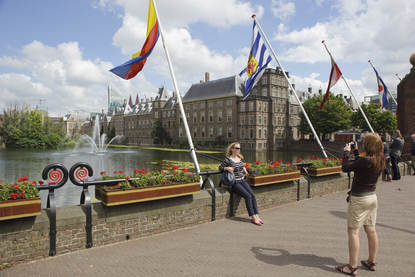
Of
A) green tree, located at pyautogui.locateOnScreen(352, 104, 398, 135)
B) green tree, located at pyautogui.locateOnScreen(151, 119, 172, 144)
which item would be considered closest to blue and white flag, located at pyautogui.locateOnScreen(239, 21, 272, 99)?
green tree, located at pyautogui.locateOnScreen(352, 104, 398, 135)

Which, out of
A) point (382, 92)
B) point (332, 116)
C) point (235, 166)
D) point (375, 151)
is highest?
point (332, 116)

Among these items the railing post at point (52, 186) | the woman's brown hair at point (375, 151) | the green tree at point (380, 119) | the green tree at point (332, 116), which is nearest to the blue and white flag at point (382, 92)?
the woman's brown hair at point (375, 151)

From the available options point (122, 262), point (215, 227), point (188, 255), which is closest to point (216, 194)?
point (215, 227)

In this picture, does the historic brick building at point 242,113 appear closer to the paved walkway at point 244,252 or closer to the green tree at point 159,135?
the green tree at point 159,135

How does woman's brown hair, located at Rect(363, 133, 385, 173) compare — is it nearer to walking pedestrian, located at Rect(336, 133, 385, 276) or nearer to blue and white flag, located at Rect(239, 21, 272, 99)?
walking pedestrian, located at Rect(336, 133, 385, 276)

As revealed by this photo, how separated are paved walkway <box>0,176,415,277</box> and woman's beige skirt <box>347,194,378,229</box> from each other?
0.71 metres

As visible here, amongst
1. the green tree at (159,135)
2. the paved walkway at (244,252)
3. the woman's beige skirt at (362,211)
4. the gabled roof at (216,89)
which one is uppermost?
the gabled roof at (216,89)

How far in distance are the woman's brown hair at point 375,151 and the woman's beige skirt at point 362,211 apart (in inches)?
16.0

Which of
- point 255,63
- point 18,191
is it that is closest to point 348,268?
point 18,191

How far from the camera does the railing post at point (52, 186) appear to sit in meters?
4.36

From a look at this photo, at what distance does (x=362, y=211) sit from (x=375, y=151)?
806mm

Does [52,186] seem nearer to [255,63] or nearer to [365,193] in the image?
[365,193]

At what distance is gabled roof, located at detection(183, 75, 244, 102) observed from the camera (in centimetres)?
6662

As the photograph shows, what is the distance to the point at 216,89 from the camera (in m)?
Answer: 70.8
